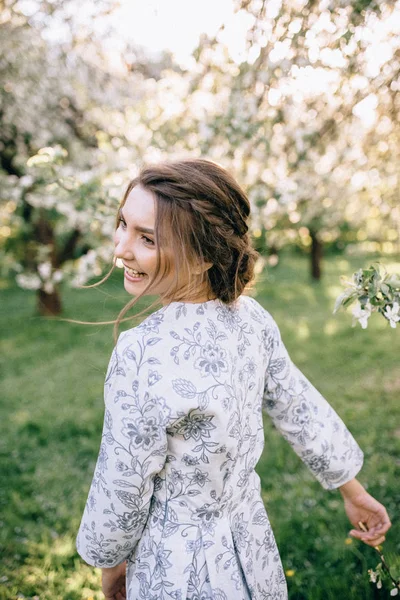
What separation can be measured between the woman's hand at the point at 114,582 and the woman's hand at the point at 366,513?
728 millimetres

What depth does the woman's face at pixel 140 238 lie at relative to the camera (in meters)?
1.26

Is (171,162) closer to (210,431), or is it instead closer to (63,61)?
(210,431)

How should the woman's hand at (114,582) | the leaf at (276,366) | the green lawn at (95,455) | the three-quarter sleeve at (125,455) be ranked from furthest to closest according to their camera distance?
the green lawn at (95,455), the leaf at (276,366), the woman's hand at (114,582), the three-quarter sleeve at (125,455)

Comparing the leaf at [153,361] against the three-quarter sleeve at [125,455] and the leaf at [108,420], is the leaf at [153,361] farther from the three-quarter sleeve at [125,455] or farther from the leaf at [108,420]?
the leaf at [108,420]

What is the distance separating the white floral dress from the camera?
1198 millimetres

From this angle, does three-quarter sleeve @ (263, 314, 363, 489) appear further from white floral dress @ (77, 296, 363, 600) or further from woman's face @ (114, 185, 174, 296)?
woman's face @ (114, 185, 174, 296)

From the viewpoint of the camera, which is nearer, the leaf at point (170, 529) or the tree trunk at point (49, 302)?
the leaf at point (170, 529)

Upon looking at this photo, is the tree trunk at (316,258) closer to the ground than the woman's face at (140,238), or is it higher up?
closer to the ground

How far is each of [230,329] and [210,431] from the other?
0.91 ft

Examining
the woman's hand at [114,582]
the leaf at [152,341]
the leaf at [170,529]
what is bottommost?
the woman's hand at [114,582]

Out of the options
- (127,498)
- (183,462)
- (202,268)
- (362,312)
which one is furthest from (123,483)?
(362,312)

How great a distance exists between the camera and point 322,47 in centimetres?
252

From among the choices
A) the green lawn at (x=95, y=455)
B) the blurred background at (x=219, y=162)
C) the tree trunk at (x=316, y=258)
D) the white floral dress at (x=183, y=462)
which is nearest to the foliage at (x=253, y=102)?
the blurred background at (x=219, y=162)

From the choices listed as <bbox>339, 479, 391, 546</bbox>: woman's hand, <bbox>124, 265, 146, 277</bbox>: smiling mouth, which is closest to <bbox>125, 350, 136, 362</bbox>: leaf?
<bbox>124, 265, 146, 277</bbox>: smiling mouth
